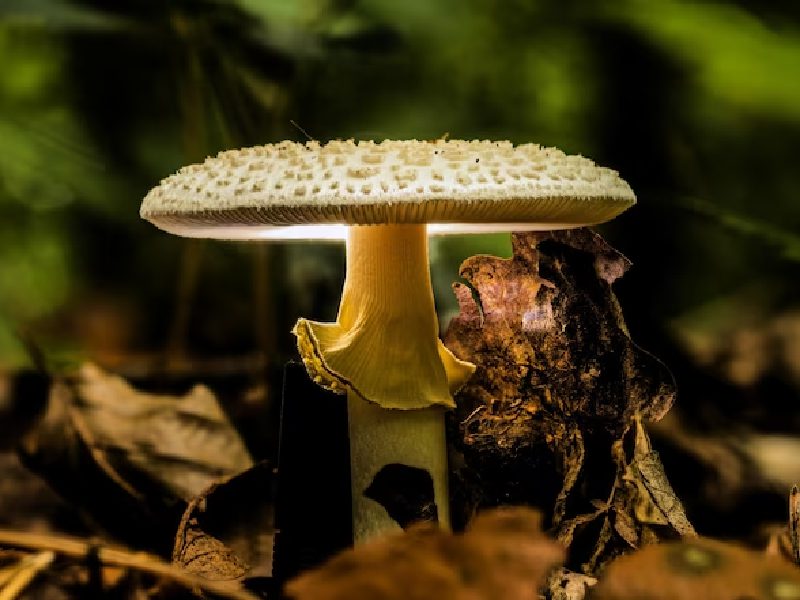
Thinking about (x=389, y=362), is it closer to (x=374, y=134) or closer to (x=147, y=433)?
(x=147, y=433)

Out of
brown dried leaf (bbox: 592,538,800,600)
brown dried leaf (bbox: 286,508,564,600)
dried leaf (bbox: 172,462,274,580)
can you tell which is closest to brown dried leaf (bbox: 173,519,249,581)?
dried leaf (bbox: 172,462,274,580)

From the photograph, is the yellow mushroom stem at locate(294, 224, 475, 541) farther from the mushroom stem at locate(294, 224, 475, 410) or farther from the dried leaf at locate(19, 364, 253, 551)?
the dried leaf at locate(19, 364, 253, 551)

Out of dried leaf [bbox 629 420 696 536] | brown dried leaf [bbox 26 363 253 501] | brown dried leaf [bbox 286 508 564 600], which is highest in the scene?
brown dried leaf [bbox 286 508 564 600]

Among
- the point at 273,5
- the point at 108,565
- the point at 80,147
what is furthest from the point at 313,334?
the point at 80,147

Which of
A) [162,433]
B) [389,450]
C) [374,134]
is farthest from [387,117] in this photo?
[389,450]

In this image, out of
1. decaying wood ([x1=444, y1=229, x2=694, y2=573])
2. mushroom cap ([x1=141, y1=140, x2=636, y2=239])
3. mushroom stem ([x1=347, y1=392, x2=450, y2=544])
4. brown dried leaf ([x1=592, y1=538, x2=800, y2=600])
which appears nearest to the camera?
brown dried leaf ([x1=592, y1=538, x2=800, y2=600])

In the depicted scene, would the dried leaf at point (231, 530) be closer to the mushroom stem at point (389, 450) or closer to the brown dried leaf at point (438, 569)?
the mushroom stem at point (389, 450)

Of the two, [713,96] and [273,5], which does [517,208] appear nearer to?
[273,5]
